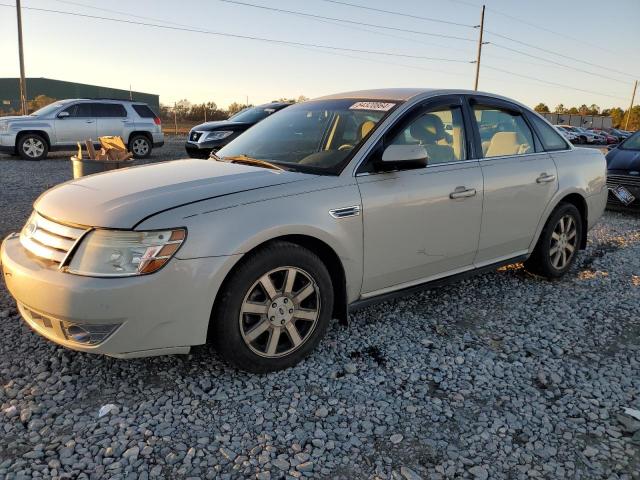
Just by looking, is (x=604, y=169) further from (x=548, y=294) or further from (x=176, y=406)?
(x=176, y=406)

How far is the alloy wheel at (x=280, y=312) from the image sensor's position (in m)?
2.83

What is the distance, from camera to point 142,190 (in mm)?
2840

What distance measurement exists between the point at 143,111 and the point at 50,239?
13.3m

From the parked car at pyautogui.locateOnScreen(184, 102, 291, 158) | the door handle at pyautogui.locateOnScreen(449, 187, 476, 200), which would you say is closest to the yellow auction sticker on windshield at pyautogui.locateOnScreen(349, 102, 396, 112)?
the door handle at pyautogui.locateOnScreen(449, 187, 476, 200)

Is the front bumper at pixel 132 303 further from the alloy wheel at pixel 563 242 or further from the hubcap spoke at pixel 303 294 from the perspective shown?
the alloy wheel at pixel 563 242

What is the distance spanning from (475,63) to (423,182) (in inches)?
1695

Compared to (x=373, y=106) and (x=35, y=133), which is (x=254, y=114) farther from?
(x=373, y=106)

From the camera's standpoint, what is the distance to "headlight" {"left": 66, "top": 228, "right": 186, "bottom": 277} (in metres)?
2.48

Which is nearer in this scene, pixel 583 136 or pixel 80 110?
pixel 80 110

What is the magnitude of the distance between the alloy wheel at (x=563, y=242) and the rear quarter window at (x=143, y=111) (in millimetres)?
12945

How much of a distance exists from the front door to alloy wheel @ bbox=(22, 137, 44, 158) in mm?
12836

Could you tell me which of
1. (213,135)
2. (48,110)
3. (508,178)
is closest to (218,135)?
(213,135)

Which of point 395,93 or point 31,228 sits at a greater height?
point 395,93

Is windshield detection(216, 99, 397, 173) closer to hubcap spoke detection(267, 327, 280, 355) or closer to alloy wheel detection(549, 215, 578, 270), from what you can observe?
hubcap spoke detection(267, 327, 280, 355)
